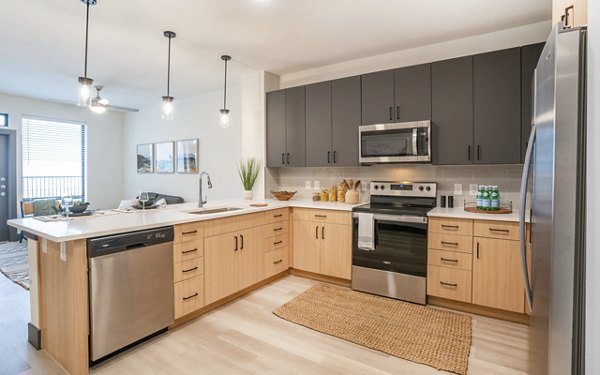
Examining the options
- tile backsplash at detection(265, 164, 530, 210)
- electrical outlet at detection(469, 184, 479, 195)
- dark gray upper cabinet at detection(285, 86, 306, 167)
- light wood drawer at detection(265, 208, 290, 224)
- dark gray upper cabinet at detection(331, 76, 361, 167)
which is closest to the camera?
tile backsplash at detection(265, 164, 530, 210)

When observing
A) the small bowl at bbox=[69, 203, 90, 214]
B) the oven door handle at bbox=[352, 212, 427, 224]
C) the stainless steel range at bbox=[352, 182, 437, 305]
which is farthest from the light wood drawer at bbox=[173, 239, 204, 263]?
the oven door handle at bbox=[352, 212, 427, 224]

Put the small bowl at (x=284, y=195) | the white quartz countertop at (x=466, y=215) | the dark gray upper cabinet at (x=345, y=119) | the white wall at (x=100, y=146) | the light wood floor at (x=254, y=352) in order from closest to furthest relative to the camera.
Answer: the light wood floor at (x=254, y=352), the white quartz countertop at (x=466, y=215), the dark gray upper cabinet at (x=345, y=119), the small bowl at (x=284, y=195), the white wall at (x=100, y=146)

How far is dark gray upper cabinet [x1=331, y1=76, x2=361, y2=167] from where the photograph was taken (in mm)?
3801

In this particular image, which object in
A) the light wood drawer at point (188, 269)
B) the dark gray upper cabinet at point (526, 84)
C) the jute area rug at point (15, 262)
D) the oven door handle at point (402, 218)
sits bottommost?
the jute area rug at point (15, 262)

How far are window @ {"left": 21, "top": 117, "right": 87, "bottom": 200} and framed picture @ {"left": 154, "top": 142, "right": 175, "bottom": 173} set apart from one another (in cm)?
169

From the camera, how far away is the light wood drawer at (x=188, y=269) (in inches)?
104

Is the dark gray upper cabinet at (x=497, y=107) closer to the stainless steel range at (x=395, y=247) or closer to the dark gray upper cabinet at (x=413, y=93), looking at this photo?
the dark gray upper cabinet at (x=413, y=93)

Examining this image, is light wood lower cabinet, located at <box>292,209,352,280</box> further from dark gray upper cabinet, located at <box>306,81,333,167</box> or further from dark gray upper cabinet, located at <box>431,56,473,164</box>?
dark gray upper cabinet, located at <box>431,56,473,164</box>

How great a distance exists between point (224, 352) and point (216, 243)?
3.15ft

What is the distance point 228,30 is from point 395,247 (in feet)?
8.89

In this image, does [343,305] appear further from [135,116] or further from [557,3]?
[135,116]

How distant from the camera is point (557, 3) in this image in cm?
164

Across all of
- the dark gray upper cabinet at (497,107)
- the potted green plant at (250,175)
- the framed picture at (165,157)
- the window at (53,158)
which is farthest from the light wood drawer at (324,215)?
the window at (53,158)

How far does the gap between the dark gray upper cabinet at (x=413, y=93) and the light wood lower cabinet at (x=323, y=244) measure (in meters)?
1.23
